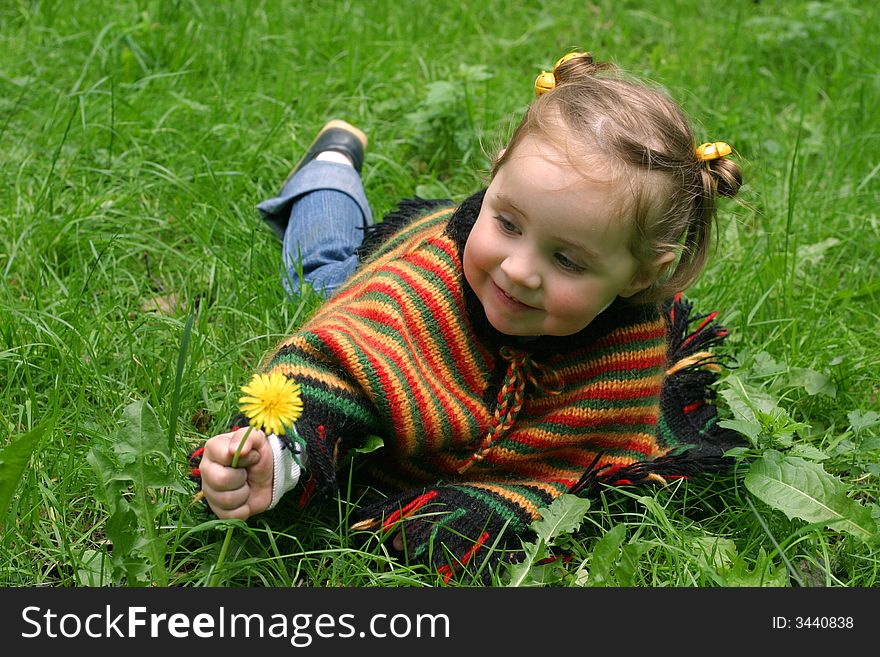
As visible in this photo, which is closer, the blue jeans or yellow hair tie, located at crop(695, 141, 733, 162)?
yellow hair tie, located at crop(695, 141, 733, 162)

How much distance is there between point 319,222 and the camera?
273 centimetres

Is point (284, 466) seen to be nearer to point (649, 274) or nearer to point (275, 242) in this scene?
point (649, 274)

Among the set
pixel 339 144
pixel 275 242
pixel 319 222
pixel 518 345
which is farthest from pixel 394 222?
pixel 518 345

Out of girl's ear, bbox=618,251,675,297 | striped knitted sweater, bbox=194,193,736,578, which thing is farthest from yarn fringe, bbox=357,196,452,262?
girl's ear, bbox=618,251,675,297

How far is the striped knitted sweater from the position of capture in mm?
1932

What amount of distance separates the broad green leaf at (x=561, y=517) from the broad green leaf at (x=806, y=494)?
0.35 meters

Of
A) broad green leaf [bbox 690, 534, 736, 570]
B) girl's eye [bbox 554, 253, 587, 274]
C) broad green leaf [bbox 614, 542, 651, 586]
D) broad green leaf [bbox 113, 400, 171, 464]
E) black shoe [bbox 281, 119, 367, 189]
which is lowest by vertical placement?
broad green leaf [bbox 690, 534, 736, 570]

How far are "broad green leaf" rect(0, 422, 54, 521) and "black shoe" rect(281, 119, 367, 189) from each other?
1.40 metres

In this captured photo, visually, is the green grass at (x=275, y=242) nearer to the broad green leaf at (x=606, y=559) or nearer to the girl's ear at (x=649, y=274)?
the broad green leaf at (x=606, y=559)

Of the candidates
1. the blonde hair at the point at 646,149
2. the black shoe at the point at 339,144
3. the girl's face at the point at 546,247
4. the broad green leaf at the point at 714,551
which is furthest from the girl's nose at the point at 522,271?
the black shoe at the point at 339,144

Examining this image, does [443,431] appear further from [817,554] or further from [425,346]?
[817,554]

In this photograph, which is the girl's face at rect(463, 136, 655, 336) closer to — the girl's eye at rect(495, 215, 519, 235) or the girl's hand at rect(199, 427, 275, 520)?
the girl's eye at rect(495, 215, 519, 235)

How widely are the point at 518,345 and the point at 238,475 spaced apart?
0.64 meters

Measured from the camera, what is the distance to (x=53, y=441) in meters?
2.00
